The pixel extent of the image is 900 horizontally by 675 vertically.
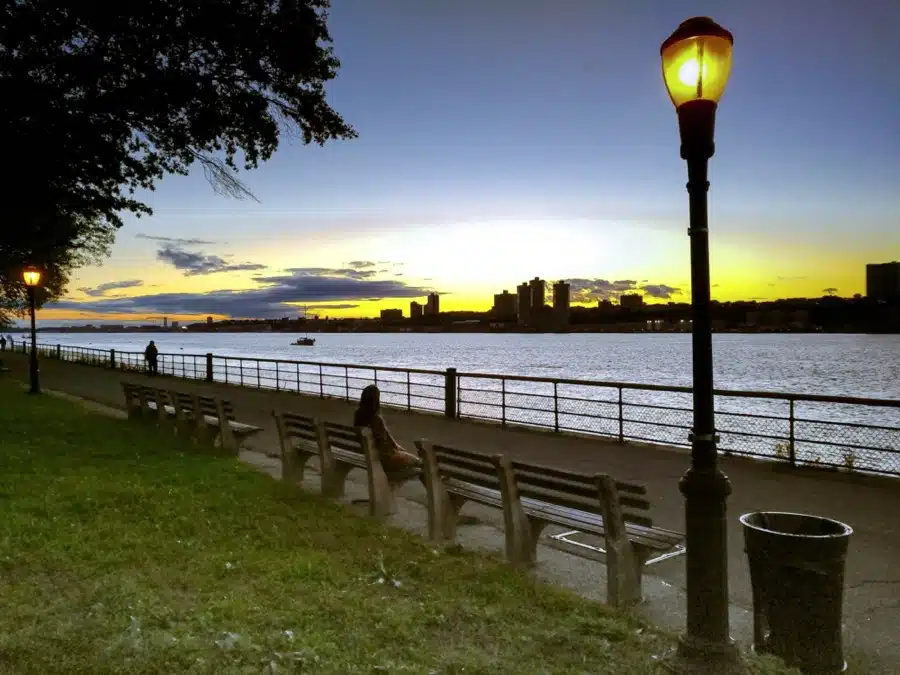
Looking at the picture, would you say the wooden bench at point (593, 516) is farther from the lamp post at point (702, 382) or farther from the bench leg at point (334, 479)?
the bench leg at point (334, 479)

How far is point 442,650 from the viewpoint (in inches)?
171

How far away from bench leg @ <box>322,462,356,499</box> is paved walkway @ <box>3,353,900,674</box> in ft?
2.55

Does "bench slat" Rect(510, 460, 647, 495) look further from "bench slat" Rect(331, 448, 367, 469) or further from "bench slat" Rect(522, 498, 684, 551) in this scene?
"bench slat" Rect(331, 448, 367, 469)

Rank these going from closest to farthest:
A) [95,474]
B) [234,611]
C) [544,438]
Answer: [234,611], [95,474], [544,438]

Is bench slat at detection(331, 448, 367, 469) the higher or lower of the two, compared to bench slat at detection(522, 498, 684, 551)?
higher

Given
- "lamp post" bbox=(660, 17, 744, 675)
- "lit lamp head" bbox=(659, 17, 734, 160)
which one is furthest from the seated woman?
"lit lamp head" bbox=(659, 17, 734, 160)

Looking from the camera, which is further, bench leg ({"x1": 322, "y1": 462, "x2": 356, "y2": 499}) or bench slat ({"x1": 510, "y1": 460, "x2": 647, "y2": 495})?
bench leg ({"x1": 322, "y1": 462, "x2": 356, "y2": 499})

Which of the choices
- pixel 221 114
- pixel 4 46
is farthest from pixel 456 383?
pixel 4 46

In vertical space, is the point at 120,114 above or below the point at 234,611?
above

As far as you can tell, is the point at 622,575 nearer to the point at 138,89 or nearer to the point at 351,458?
the point at 351,458

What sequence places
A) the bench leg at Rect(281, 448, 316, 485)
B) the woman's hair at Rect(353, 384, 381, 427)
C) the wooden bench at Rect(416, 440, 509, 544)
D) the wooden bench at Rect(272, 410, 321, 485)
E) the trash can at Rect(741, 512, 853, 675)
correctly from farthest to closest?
the bench leg at Rect(281, 448, 316, 485), the wooden bench at Rect(272, 410, 321, 485), the woman's hair at Rect(353, 384, 381, 427), the wooden bench at Rect(416, 440, 509, 544), the trash can at Rect(741, 512, 853, 675)

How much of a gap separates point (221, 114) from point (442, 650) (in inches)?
461

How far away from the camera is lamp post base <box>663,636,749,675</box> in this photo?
398cm

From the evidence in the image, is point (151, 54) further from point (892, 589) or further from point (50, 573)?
point (892, 589)
